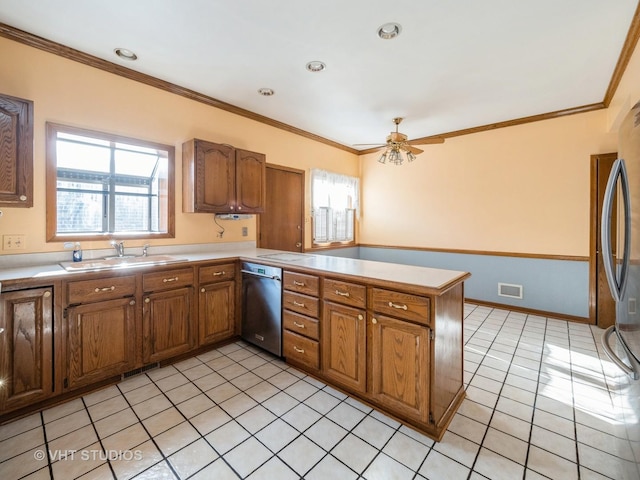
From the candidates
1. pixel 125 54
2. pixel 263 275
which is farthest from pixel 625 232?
pixel 125 54

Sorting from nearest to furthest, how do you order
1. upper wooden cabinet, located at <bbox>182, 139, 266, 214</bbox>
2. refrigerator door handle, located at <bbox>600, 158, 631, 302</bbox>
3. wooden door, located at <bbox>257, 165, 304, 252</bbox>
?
refrigerator door handle, located at <bbox>600, 158, 631, 302</bbox>, upper wooden cabinet, located at <bbox>182, 139, 266, 214</bbox>, wooden door, located at <bbox>257, 165, 304, 252</bbox>

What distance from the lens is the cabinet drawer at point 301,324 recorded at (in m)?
2.31

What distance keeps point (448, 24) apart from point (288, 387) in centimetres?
293

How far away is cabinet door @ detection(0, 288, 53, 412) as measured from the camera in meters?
1.79

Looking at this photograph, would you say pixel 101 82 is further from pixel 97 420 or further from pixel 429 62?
pixel 429 62

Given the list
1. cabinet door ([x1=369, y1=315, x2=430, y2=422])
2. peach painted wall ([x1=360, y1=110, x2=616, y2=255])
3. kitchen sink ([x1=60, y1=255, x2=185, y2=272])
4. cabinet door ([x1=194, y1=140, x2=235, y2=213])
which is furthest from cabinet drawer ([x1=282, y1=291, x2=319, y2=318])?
peach painted wall ([x1=360, y1=110, x2=616, y2=255])

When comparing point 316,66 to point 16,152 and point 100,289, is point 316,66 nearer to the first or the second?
point 16,152

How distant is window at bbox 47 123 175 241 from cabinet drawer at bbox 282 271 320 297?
1.48m

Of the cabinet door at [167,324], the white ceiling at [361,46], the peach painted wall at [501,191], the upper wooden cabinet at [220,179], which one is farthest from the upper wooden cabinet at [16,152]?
the peach painted wall at [501,191]

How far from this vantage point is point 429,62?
2.60 m

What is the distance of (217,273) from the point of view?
9.27ft

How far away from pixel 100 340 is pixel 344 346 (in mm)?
1796

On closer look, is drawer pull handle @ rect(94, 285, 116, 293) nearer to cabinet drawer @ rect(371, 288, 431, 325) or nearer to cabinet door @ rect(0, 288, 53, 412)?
cabinet door @ rect(0, 288, 53, 412)

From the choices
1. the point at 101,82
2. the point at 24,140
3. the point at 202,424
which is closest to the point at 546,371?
the point at 202,424
